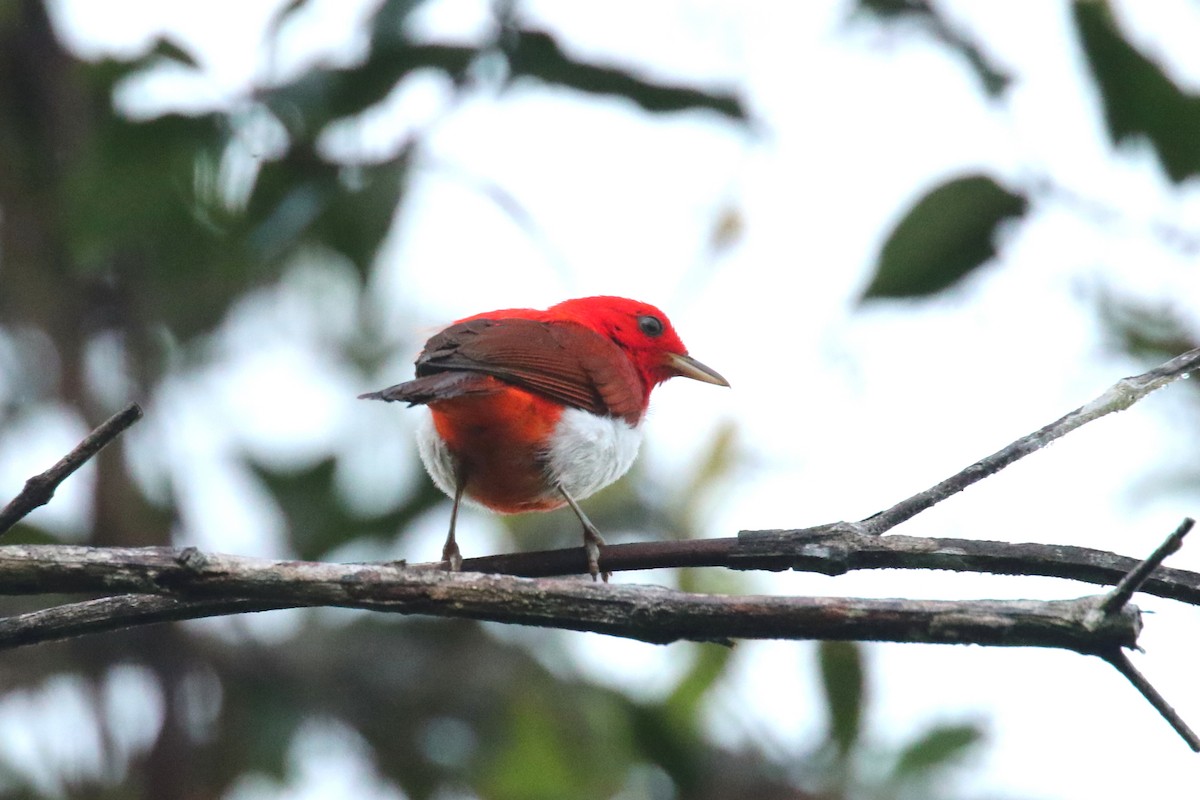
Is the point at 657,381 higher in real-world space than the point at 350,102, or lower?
higher

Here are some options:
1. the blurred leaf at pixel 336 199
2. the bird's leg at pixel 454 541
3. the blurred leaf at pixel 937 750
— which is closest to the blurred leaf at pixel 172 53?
the blurred leaf at pixel 336 199

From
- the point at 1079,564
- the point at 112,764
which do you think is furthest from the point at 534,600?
the point at 112,764

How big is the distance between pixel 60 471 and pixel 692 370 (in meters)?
3.50

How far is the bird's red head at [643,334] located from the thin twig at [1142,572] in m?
3.27

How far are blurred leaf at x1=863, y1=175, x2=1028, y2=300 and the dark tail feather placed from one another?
1.15 meters

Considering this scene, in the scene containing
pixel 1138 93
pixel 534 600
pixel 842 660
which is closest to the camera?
pixel 534 600

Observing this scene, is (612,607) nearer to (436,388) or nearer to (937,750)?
(436,388)

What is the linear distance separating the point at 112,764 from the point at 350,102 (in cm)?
281

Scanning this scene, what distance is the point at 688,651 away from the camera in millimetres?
5160

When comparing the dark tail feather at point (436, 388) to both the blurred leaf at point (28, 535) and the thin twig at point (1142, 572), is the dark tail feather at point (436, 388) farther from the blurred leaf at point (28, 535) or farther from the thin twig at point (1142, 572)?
the thin twig at point (1142, 572)

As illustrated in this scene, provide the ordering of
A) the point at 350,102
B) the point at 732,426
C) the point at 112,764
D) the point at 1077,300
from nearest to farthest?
the point at 350,102 < the point at 1077,300 < the point at 112,764 < the point at 732,426

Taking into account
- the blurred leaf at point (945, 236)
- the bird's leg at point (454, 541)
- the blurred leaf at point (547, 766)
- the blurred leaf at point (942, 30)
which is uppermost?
the blurred leaf at point (942, 30)

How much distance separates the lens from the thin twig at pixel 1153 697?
6.13 feet

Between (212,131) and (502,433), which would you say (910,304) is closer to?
(502,433)
